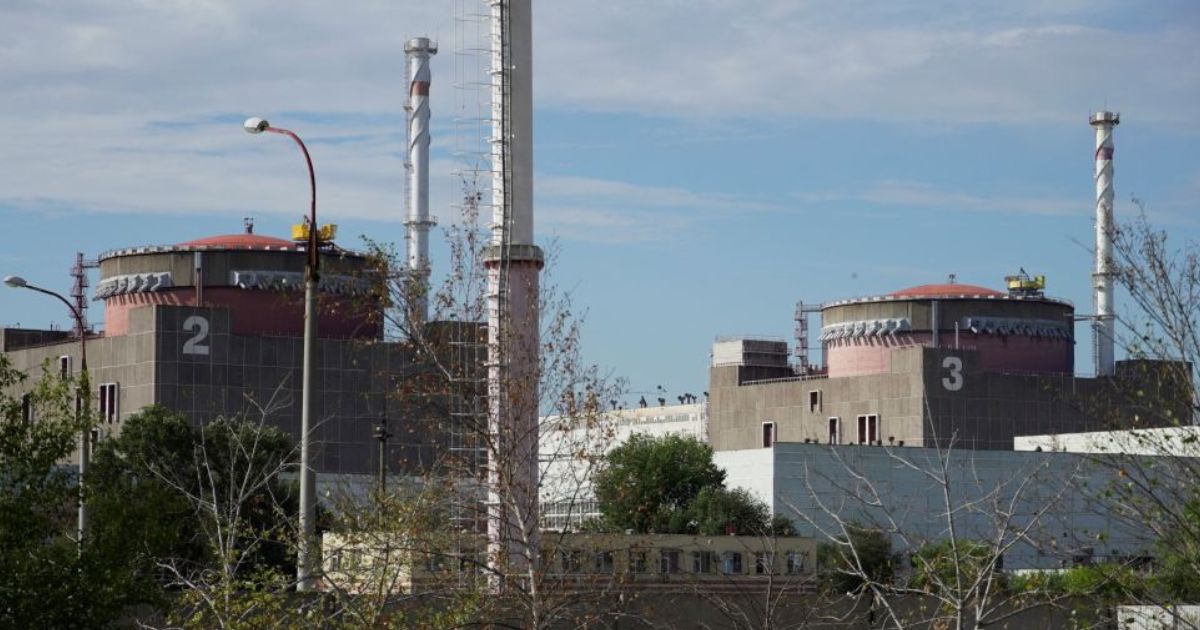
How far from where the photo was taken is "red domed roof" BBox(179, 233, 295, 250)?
95688 mm

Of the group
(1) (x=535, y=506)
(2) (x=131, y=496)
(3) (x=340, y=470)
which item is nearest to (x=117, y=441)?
(3) (x=340, y=470)

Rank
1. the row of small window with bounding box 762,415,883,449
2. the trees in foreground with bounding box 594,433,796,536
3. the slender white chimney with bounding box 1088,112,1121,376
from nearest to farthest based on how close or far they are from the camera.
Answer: the trees in foreground with bounding box 594,433,796,536 < the row of small window with bounding box 762,415,883,449 < the slender white chimney with bounding box 1088,112,1121,376

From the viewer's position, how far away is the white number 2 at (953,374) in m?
105

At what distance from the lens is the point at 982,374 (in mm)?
106500

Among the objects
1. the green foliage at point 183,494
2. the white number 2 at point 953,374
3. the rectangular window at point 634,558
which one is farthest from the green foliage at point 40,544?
the white number 2 at point 953,374

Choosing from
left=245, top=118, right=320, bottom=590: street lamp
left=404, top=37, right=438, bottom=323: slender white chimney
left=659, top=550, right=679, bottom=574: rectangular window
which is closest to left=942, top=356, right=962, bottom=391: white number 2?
left=404, top=37, right=438, bottom=323: slender white chimney

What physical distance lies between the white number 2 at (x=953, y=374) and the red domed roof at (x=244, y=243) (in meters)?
35.7

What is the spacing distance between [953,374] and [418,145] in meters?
31.7

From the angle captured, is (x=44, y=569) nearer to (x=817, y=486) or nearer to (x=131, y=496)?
(x=131, y=496)

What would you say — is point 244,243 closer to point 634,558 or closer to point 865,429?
point 865,429

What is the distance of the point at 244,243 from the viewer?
9662 cm

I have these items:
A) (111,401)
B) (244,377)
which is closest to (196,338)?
(244,377)

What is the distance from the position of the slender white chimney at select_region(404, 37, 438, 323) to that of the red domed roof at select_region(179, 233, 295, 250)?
8223mm

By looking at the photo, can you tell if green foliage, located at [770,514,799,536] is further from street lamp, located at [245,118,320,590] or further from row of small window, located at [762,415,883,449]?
street lamp, located at [245,118,320,590]
